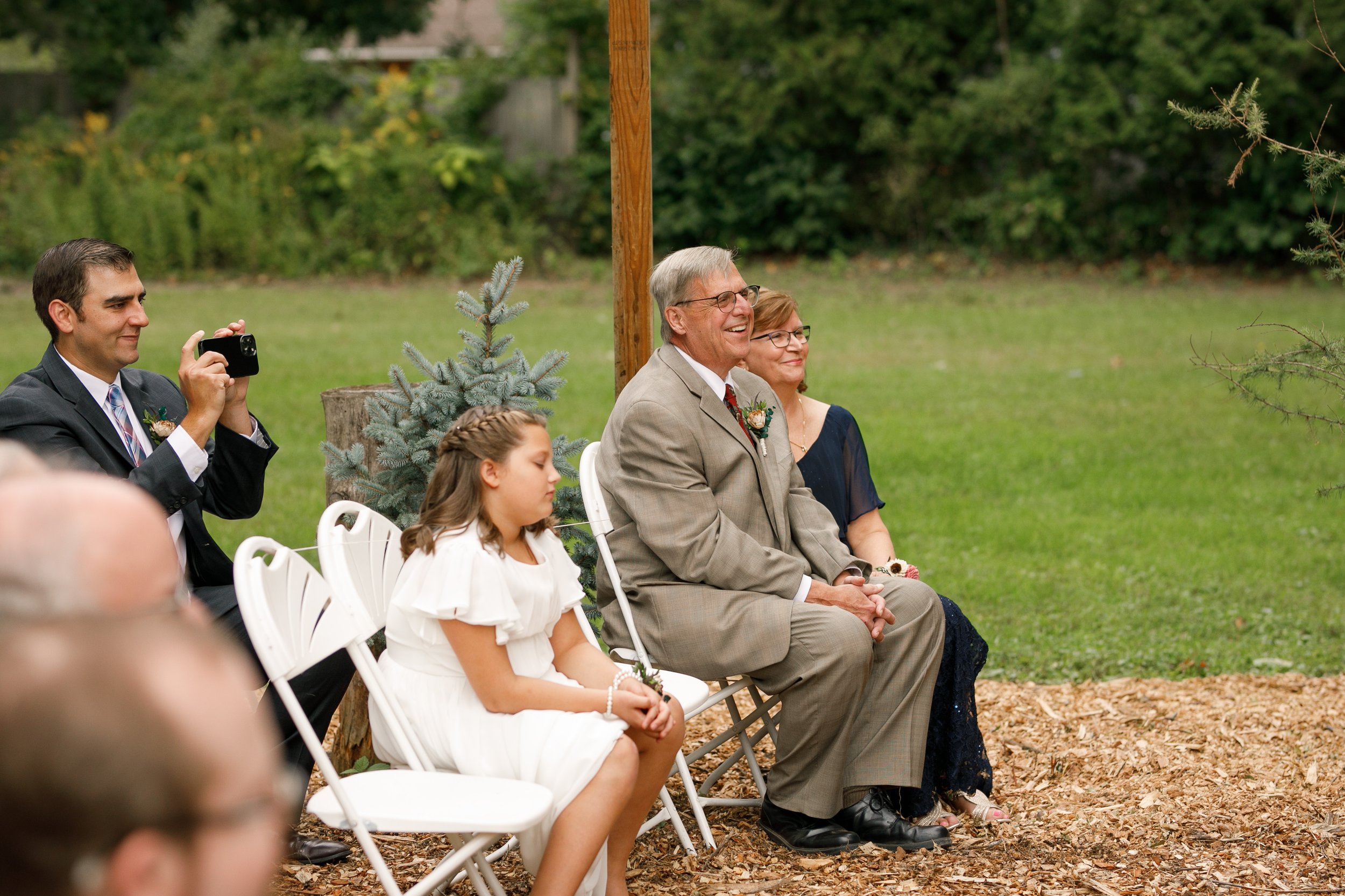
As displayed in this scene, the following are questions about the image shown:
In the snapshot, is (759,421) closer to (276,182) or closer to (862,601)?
(862,601)

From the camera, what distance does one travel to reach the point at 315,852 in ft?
11.8

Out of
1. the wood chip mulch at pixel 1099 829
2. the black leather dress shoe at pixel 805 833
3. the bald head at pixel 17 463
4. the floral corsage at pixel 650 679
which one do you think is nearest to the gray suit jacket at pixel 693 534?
the floral corsage at pixel 650 679

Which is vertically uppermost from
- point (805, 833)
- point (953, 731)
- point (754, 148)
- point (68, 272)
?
point (754, 148)

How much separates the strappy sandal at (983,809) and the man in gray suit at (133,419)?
75.0 inches

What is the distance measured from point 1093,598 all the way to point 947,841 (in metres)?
2.98

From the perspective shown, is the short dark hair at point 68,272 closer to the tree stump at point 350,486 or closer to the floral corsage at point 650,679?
the tree stump at point 350,486

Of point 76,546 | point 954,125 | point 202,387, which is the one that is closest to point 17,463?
point 76,546

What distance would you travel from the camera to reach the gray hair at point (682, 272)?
3.96 m

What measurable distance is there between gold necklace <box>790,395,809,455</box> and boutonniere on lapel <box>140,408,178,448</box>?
2.07 metres

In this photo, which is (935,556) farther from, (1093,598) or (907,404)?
(907,404)

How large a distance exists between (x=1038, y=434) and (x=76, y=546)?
8997 mm

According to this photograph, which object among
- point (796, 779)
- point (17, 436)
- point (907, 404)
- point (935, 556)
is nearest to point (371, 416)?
point (17, 436)

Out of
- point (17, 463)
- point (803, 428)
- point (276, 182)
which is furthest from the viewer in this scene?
point (276, 182)

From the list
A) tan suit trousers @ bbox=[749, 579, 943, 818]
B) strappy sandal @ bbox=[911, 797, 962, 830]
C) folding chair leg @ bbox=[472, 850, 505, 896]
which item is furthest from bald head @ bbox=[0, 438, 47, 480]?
strappy sandal @ bbox=[911, 797, 962, 830]
